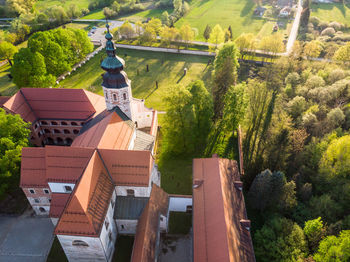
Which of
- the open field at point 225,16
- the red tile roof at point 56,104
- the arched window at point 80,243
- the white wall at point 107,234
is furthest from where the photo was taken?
the open field at point 225,16

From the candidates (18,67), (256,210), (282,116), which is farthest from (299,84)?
(18,67)

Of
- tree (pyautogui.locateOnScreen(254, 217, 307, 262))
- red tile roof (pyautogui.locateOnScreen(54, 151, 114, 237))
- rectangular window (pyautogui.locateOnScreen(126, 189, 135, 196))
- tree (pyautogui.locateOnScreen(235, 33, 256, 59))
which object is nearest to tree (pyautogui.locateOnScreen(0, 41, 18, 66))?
red tile roof (pyautogui.locateOnScreen(54, 151, 114, 237))

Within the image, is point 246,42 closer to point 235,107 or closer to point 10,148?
point 235,107

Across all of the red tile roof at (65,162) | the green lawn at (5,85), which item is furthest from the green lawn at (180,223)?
the green lawn at (5,85)

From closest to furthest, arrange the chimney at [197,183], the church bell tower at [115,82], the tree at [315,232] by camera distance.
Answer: the tree at [315,232], the chimney at [197,183], the church bell tower at [115,82]

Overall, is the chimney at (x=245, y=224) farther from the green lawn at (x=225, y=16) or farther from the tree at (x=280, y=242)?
the green lawn at (x=225, y=16)

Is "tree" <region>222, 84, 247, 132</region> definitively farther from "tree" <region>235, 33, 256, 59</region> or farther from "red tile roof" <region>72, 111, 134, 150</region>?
"tree" <region>235, 33, 256, 59</region>
